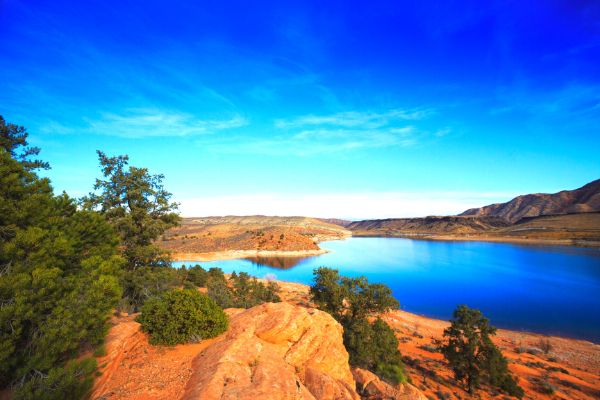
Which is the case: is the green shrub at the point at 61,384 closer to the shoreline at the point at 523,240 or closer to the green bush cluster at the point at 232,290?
the green bush cluster at the point at 232,290

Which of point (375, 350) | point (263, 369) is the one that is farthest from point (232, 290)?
point (263, 369)

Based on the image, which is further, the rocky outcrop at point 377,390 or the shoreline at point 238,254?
the shoreline at point 238,254

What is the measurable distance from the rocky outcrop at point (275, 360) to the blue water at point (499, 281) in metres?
34.0

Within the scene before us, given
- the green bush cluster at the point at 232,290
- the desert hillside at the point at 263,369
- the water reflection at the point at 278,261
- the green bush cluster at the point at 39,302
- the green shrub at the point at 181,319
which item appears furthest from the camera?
the water reflection at the point at 278,261

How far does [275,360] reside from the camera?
9672mm

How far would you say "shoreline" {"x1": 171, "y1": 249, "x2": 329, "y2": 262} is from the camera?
86.4 meters

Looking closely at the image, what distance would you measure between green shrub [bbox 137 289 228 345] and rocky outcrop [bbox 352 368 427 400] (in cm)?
749

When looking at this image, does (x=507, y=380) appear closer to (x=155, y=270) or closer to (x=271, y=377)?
(x=271, y=377)

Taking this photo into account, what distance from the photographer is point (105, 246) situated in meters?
14.9

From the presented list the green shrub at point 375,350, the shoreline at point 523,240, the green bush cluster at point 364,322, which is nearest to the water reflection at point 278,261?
the green bush cluster at point 364,322

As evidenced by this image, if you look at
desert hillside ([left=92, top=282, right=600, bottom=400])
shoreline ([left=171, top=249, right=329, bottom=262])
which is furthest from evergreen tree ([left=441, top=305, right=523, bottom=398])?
shoreline ([left=171, top=249, right=329, bottom=262])

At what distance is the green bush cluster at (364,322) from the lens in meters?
18.1

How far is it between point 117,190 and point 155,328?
43.5 ft

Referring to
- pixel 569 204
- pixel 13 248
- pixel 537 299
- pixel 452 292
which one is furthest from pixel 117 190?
pixel 569 204
